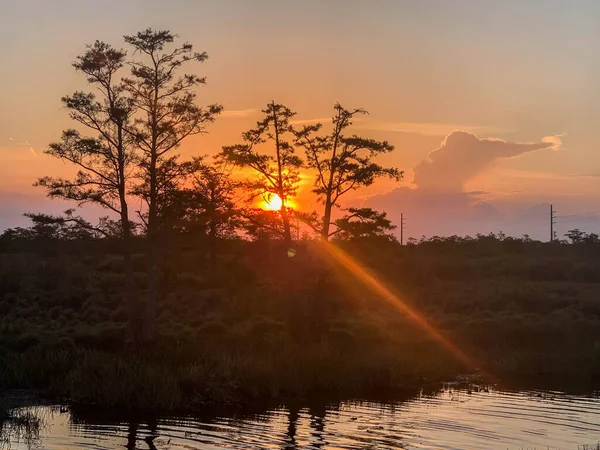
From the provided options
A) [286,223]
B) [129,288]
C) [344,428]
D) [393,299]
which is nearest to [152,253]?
[129,288]

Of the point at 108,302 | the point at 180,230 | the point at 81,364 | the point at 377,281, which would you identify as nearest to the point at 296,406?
the point at 81,364

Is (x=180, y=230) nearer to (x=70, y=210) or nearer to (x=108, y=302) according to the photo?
(x=70, y=210)

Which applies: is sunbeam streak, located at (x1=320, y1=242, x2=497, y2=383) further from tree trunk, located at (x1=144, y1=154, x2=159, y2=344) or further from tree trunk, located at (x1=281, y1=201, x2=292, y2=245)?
tree trunk, located at (x1=144, y1=154, x2=159, y2=344)

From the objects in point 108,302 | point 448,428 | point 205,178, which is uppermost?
point 205,178

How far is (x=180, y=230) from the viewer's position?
38.3 meters

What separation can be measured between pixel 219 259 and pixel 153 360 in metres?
47.7

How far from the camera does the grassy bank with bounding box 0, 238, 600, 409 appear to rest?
26.2 meters

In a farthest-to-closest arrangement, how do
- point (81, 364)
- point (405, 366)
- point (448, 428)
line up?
point (405, 366) < point (81, 364) < point (448, 428)

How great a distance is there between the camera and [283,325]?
1766 inches

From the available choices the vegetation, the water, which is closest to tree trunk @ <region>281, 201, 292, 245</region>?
the vegetation

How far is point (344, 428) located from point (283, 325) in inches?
906

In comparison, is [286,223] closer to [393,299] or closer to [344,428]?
[344,428]

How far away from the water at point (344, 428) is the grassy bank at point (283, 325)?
6.85 feet

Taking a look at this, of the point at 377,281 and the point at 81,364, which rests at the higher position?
the point at 377,281
